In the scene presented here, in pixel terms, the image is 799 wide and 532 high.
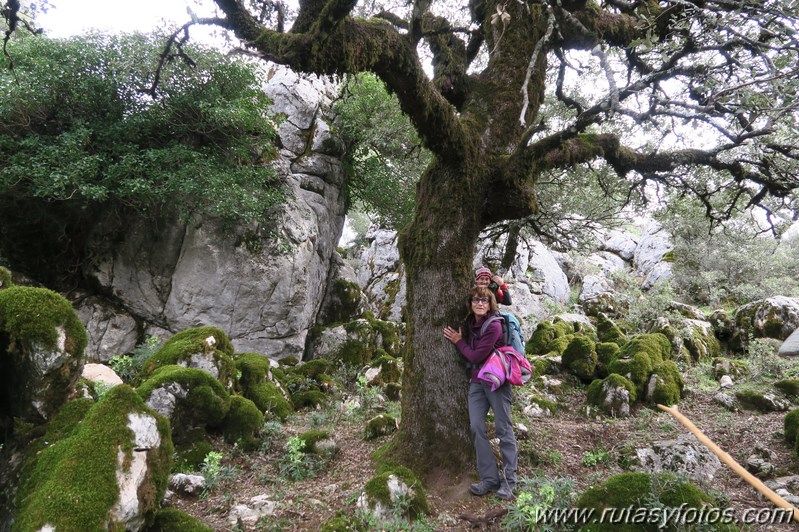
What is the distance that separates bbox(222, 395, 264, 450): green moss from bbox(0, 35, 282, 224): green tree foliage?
573 centimetres

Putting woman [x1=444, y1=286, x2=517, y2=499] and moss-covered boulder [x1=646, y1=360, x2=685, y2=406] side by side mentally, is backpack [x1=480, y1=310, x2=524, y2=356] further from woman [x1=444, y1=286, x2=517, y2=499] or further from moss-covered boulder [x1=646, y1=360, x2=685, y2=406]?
moss-covered boulder [x1=646, y1=360, x2=685, y2=406]

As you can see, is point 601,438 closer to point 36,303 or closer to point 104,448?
point 104,448

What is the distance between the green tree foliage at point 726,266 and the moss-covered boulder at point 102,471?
67.7 feet

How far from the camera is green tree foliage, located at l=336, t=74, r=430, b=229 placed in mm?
13016

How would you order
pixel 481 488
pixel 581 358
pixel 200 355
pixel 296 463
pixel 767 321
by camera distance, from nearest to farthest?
1. pixel 481 488
2. pixel 296 463
3. pixel 200 355
4. pixel 581 358
5. pixel 767 321

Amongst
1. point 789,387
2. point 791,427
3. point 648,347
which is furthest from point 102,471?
point 789,387

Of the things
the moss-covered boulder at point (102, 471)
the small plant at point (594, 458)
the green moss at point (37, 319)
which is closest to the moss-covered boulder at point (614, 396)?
the small plant at point (594, 458)

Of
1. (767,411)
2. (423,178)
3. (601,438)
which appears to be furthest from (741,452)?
(423,178)

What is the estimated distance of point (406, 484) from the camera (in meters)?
4.44

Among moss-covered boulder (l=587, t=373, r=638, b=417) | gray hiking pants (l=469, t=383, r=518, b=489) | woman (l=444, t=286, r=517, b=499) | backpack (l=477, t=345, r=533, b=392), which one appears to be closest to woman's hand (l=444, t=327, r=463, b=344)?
woman (l=444, t=286, r=517, b=499)

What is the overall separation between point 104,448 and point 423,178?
4.59 meters

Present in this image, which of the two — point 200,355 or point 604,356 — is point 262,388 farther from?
point 604,356

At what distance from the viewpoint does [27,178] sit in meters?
9.18

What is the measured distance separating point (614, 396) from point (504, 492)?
4.38m
